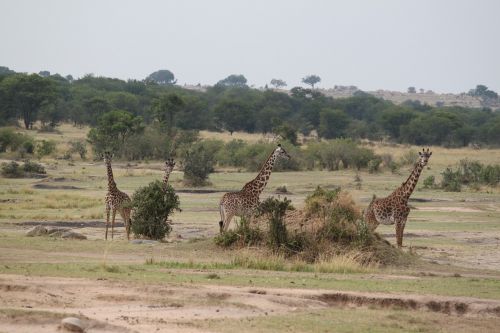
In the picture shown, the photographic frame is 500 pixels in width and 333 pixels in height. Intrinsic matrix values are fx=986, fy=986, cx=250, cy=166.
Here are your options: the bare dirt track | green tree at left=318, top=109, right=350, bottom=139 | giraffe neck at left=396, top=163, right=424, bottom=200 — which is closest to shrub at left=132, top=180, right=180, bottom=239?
giraffe neck at left=396, top=163, right=424, bottom=200

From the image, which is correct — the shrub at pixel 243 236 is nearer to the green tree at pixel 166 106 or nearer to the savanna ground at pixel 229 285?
the savanna ground at pixel 229 285

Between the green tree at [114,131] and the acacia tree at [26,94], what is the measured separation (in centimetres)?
1561

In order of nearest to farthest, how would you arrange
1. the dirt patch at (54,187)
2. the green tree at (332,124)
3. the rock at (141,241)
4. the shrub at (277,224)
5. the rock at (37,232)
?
the shrub at (277,224) → the rock at (141,241) → the rock at (37,232) → the dirt patch at (54,187) → the green tree at (332,124)

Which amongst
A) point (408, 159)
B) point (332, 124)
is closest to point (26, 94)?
point (332, 124)

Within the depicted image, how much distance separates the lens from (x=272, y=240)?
64.7ft

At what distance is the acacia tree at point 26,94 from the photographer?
79.4 metres

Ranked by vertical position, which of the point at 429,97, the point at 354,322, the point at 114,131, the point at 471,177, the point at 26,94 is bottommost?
the point at 354,322

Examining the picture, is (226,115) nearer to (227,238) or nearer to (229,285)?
(227,238)

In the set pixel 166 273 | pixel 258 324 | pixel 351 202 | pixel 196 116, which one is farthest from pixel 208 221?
pixel 196 116

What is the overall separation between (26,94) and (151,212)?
5725 cm

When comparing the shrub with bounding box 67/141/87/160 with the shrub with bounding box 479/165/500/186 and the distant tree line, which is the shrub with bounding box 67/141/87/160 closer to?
the distant tree line

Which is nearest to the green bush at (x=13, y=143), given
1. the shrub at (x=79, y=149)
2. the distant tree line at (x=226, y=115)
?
the shrub at (x=79, y=149)

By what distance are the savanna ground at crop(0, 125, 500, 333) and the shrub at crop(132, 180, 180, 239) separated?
624 mm

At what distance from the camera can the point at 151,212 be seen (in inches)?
929
